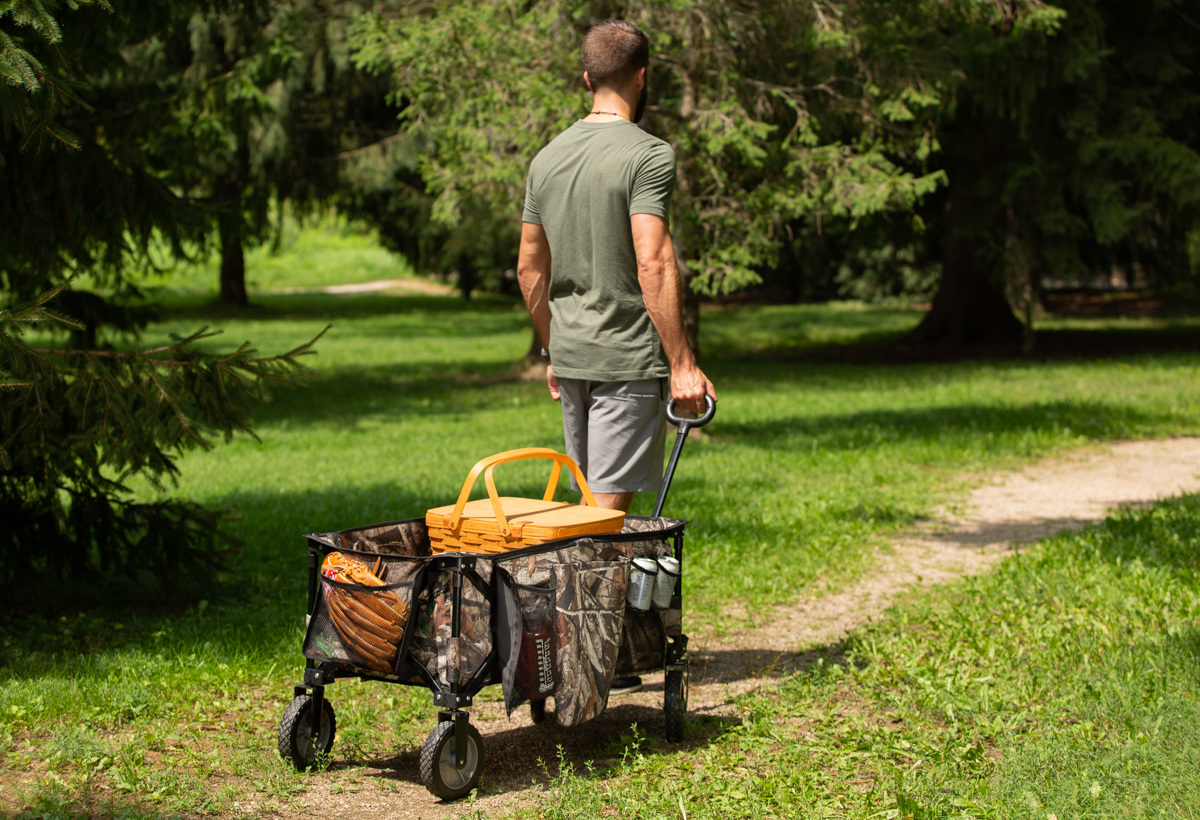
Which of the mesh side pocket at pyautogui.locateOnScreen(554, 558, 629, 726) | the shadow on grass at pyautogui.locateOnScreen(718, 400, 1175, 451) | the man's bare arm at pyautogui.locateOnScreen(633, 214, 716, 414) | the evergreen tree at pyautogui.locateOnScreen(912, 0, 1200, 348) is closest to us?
the mesh side pocket at pyautogui.locateOnScreen(554, 558, 629, 726)

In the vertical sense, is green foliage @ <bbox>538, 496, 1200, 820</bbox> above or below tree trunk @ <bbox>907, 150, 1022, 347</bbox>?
below

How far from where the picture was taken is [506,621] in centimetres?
336

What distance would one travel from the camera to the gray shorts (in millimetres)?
3930

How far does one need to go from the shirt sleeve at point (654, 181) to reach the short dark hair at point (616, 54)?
0.32 metres

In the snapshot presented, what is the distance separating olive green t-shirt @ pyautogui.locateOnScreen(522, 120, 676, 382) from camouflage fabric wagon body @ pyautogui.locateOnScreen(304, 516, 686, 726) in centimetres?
72

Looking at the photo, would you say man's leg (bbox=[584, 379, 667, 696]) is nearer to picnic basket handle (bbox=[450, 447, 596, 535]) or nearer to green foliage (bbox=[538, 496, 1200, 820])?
picnic basket handle (bbox=[450, 447, 596, 535])

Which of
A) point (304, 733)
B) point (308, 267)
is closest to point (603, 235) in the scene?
point (304, 733)

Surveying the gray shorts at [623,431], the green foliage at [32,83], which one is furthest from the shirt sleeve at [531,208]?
the green foliage at [32,83]

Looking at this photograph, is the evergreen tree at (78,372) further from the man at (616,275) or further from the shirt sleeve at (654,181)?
the shirt sleeve at (654,181)

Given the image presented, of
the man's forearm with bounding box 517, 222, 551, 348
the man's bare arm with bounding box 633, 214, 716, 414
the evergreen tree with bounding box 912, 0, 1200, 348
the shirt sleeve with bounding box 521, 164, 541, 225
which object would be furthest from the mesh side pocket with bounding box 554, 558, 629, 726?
the evergreen tree with bounding box 912, 0, 1200, 348

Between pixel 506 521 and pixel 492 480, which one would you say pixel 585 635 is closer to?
pixel 506 521

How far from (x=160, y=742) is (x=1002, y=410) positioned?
10478mm

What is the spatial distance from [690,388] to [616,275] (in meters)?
0.46

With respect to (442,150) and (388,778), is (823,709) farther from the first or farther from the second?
(442,150)
